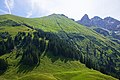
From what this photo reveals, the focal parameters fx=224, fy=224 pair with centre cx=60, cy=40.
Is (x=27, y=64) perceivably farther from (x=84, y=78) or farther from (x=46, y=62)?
(x=84, y=78)

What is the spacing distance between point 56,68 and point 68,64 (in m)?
15.7

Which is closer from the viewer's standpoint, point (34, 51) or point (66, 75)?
point (66, 75)

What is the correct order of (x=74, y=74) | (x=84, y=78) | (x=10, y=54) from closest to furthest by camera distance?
1. (x=84, y=78)
2. (x=74, y=74)
3. (x=10, y=54)

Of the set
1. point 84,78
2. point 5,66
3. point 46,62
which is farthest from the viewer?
point 46,62

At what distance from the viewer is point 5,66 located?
553 ft

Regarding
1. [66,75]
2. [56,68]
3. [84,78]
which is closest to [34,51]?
[56,68]

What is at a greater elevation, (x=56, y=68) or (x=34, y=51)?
(x=34, y=51)

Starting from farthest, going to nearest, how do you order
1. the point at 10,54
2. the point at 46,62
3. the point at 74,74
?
1. the point at 10,54
2. the point at 46,62
3. the point at 74,74

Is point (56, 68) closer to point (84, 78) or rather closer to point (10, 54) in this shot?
point (84, 78)

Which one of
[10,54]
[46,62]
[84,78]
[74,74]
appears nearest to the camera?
[84,78]

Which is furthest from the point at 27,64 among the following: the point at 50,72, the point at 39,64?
the point at 50,72

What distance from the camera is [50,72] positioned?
161 metres

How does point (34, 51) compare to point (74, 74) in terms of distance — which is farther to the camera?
point (34, 51)

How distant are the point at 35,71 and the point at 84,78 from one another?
37.4 m
